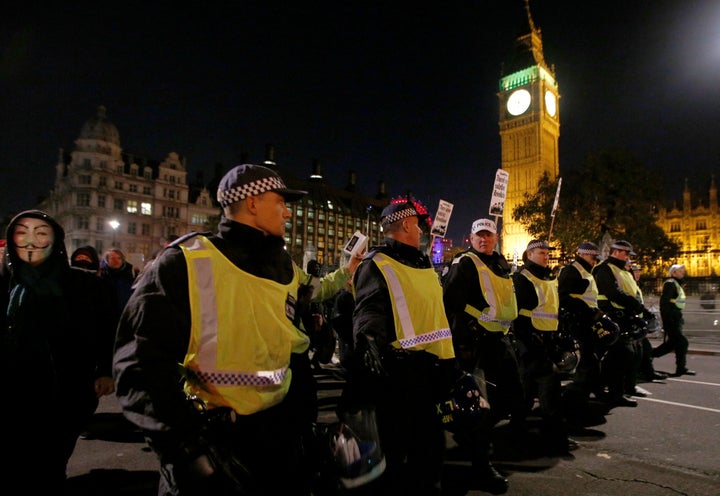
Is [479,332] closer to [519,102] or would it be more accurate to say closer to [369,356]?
[369,356]

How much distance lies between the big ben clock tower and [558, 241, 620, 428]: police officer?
73.0 metres

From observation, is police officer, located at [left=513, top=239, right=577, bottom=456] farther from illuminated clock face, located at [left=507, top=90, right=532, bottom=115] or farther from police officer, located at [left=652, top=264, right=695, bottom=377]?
illuminated clock face, located at [left=507, top=90, right=532, bottom=115]

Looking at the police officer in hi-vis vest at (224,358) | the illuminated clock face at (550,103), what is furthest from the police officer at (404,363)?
the illuminated clock face at (550,103)

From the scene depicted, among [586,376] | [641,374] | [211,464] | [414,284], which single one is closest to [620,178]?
[641,374]

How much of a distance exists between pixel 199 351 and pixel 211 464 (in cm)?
43

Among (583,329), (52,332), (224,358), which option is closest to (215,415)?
(224,358)

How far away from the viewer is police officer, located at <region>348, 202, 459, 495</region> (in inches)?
115

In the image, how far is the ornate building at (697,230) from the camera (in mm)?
84688

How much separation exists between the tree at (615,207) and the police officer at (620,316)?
24.2 meters

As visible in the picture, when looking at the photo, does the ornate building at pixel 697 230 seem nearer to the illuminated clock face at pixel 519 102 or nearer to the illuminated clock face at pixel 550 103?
the illuminated clock face at pixel 550 103

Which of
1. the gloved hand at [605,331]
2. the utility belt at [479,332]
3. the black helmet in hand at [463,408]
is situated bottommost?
the black helmet in hand at [463,408]

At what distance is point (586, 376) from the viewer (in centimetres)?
612

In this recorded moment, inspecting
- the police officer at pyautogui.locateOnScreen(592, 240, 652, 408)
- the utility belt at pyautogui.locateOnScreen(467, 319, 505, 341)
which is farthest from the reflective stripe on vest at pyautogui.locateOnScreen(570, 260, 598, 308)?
the utility belt at pyautogui.locateOnScreen(467, 319, 505, 341)

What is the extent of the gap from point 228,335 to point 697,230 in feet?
357
